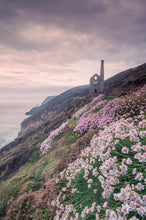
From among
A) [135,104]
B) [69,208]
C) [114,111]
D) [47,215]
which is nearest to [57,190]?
[47,215]

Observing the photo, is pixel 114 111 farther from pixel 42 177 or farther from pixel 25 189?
pixel 25 189

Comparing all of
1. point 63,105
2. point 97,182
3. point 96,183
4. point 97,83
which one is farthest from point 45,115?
point 96,183

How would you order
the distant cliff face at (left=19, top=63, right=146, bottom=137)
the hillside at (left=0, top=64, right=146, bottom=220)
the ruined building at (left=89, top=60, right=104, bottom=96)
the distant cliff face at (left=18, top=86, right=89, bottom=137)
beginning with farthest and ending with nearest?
the distant cliff face at (left=18, top=86, right=89, bottom=137) → the ruined building at (left=89, top=60, right=104, bottom=96) → the distant cliff face at (left=19, top=63, right=146, bottom=137) → the hillside at (left=0, top=64, right=146, bottom=220)

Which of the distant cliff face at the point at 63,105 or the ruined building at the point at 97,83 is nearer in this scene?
the distant cliff face at the point at 63,105

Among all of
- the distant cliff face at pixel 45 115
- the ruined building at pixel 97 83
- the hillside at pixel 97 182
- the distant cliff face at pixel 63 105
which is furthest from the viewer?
the distant cliff face at pixel 45 115

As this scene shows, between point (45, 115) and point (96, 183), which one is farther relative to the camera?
point (45, 115)

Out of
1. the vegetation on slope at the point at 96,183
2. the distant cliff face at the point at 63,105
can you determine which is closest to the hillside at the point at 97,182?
the vegetation on slope at the point at 96,183

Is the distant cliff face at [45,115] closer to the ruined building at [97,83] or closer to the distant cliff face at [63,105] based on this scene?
the distant cliff face at [63,105]

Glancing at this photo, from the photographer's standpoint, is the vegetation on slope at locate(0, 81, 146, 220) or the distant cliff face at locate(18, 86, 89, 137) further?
the distant cliff face at locate(18, 86, 89, 137)

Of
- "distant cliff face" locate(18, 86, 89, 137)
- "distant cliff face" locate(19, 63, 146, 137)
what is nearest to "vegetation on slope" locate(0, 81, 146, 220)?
"distant cliff face" locate(19, 63, 146, 137)

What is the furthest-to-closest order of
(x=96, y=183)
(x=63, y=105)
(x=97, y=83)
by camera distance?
(x=63, y=105), (x=97, y=83), (x=96, y=183)

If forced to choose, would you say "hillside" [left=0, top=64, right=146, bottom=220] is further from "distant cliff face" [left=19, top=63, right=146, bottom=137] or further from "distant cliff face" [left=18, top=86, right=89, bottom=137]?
"distant cliff face" [left=18, top=86, right=89, bottom=137]

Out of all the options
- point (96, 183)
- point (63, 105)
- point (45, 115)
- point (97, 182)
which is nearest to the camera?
point (96, 183)

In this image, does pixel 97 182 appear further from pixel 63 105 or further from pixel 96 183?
pixel 63 105
